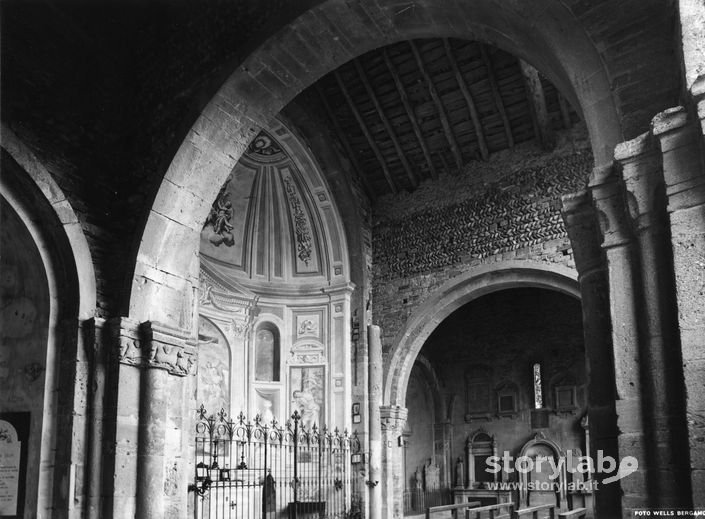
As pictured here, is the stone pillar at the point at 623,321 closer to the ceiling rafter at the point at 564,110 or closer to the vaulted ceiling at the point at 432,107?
the vaulted ceiling at the point at 432,107

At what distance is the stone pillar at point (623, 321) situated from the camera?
346 cm

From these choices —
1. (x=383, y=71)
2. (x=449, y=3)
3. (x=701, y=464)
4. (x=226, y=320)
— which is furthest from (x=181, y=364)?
(x=383, y=71)

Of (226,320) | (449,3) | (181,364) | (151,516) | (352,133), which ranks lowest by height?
(151,516)

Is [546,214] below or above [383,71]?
below

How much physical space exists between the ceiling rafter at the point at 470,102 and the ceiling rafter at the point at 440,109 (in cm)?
38

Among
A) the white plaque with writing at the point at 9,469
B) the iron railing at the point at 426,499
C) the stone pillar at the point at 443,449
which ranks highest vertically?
the white plaque with writing at the point at 9,469

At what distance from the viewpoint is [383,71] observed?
35.9 feet

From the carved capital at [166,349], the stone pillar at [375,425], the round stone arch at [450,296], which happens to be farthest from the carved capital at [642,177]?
the stone pillar at [375,425]

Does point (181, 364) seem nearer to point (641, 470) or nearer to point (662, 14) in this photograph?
point (641, 470)

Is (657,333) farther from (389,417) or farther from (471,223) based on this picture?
(389,417)

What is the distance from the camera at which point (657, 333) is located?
11.5ft

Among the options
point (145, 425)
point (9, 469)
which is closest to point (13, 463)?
point (9, 469)

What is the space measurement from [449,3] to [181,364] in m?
3.79

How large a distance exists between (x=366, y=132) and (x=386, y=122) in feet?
1.53
